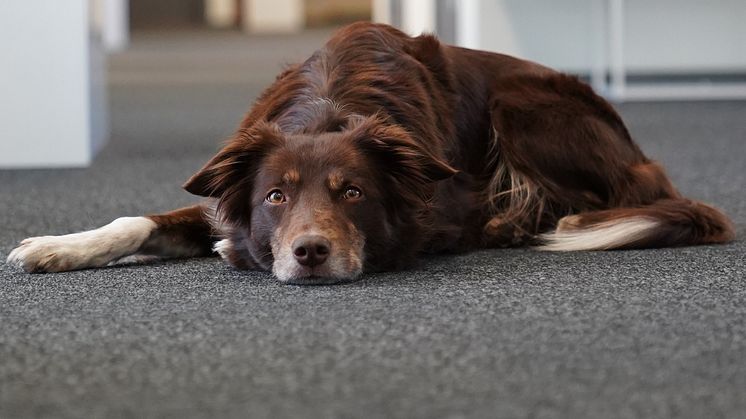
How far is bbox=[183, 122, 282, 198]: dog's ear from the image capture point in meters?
2.70

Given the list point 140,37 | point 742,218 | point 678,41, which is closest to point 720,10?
point 678,41

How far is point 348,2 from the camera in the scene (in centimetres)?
2348

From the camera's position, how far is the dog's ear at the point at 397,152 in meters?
2.70

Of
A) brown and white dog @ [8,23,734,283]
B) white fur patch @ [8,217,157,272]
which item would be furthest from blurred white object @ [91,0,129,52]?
white fur patch @ [8,217,157,272]

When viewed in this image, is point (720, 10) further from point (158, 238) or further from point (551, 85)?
point (158, 238)

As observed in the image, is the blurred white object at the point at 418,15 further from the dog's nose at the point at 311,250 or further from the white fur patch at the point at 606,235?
the dog's nose at the point at 311,250

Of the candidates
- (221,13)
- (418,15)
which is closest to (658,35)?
(418,15)

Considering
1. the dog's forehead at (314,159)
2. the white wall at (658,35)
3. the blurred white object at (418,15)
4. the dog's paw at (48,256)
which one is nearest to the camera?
the dog's forehead at (314,159)

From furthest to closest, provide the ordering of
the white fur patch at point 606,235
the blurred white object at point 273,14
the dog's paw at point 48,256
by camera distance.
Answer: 1. the blurred white object at point 273,14
2. the white fur patch at point 606,235
3. the dog's paw at point 48,256

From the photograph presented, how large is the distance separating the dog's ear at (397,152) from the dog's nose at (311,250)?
286 mm

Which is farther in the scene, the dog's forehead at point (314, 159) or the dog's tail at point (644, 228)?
the dog's tail at point (644, 228)

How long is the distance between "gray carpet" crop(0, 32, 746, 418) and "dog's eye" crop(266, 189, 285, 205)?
18 centimetres

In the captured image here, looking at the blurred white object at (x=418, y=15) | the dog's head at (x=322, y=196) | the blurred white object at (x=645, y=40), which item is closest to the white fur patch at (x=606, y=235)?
the dog's head at (x=322, y=196)

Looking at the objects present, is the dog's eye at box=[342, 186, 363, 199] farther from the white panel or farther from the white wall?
the white wall
